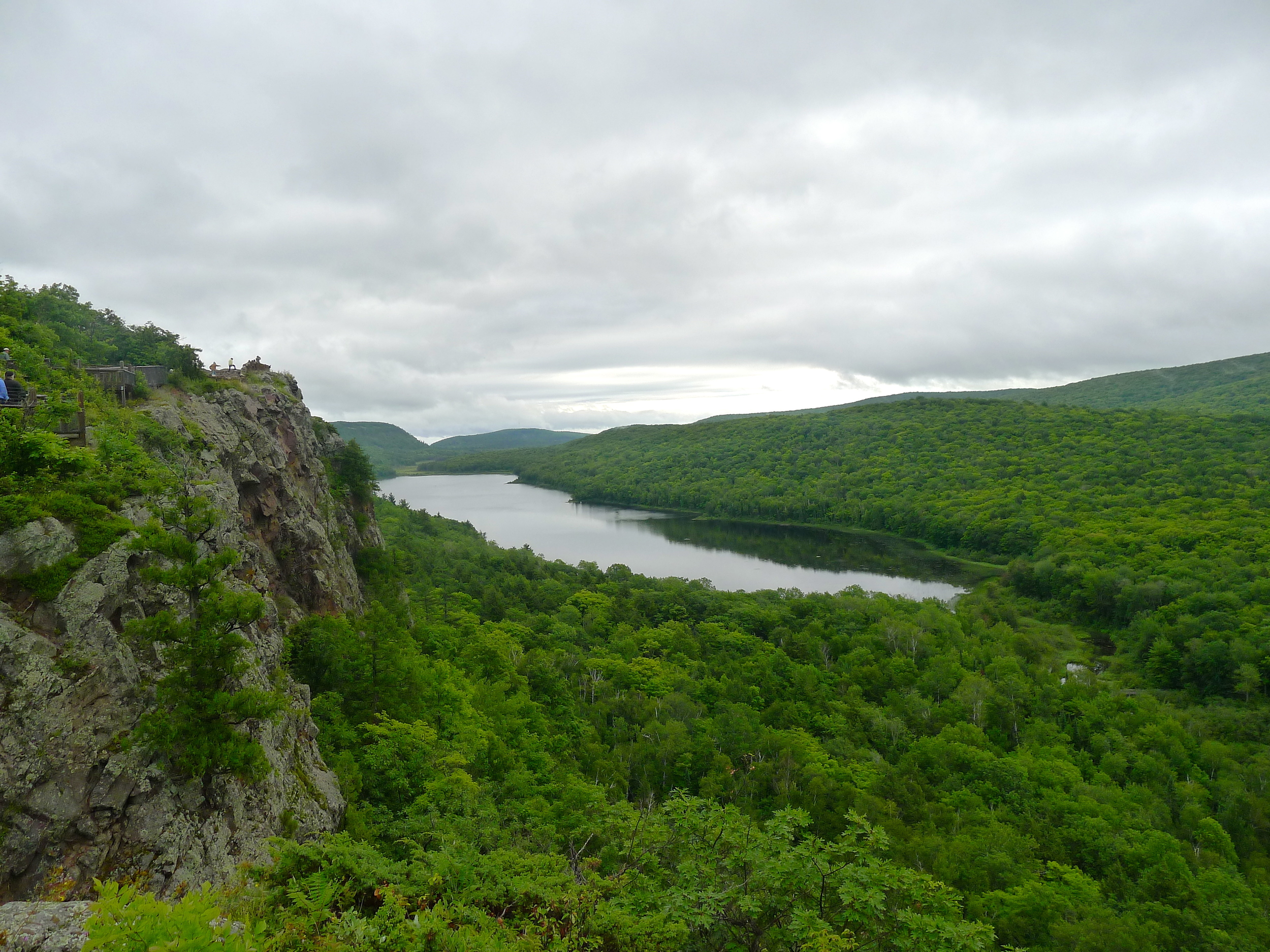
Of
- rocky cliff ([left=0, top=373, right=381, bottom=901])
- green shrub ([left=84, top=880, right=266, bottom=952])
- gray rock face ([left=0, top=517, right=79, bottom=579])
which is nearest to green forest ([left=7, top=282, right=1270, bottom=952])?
green shrub ([left=84, top=880, right=266, bottom=952])

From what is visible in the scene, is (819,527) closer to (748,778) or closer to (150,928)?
(748,778)

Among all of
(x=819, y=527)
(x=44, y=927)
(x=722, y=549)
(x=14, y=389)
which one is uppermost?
(x=14, y=389)

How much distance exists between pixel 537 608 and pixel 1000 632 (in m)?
37.1

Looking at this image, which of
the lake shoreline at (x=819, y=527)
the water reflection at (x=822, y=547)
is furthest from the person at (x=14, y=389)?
the lake shoreline at (x=819, y=527)

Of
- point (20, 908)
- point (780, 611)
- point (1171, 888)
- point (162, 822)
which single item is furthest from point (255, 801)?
point (780, 611)

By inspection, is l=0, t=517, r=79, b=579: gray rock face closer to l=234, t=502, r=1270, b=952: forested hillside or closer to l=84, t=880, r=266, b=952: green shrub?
l=234, t=502, r=1270, b=952: forested hillside

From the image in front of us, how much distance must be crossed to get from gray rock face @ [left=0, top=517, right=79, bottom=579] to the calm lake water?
2242 inches

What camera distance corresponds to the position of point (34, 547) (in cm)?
863

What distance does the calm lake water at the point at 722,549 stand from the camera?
70.7m

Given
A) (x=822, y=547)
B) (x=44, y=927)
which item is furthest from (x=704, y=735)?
(x=822, y=547)

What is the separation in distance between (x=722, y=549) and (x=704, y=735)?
197 feet

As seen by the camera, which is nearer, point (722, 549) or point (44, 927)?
point (44, 927)

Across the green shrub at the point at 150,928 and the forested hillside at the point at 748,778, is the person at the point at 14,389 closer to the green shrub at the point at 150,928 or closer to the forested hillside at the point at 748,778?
the forested hillside at the point at 748,778

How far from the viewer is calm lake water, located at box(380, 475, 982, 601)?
7069 centimetres
